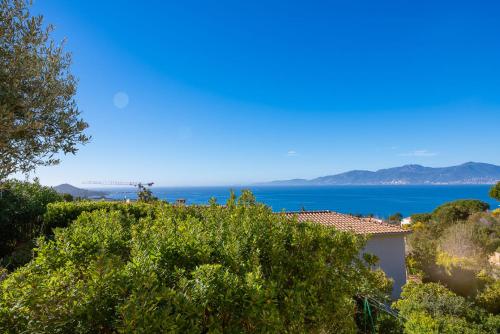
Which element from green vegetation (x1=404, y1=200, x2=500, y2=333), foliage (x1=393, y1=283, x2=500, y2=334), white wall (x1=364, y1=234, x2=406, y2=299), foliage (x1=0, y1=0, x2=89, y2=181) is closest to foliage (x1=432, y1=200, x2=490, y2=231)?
green vegetation (x1=404, y1=200, x2=500, y2=333)

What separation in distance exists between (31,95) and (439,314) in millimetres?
10599

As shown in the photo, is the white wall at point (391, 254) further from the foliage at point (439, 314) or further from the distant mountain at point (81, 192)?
the distant mountain at point (81, 192)

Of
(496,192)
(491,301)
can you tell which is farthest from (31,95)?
(496,192)

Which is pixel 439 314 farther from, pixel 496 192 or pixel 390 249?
pixel 496 192

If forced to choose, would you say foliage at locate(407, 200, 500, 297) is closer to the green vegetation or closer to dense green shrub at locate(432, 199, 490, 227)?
the green vegetation

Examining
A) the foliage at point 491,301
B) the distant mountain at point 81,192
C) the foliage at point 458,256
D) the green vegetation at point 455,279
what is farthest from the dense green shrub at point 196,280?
the distant mountain at point 81,192

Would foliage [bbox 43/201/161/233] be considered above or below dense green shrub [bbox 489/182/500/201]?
above

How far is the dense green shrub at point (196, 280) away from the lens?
1834mm

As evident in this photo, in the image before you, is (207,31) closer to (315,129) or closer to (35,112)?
(35,112)

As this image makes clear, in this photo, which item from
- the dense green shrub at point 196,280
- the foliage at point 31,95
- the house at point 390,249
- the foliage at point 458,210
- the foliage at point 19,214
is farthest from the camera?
the foliage at point 458,210

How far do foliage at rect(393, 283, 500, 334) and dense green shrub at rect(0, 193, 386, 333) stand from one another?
4.04 m

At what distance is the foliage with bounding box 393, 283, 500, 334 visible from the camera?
694 centimetres

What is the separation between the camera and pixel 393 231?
17656 mm

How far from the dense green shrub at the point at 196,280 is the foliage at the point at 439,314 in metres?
4.04
